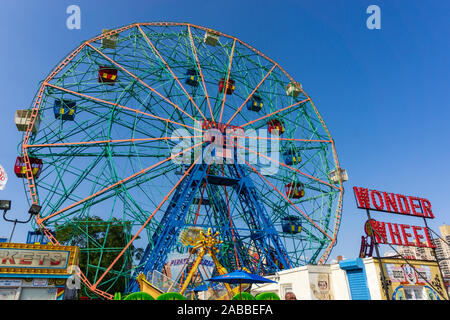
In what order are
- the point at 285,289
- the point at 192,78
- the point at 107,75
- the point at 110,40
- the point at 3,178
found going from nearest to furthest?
the point at 3,178, the point at 285,289, the point at 107,75, the point at 110,40, the point at 192,78

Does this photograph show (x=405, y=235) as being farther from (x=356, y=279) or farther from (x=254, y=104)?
(x=254, y=104)

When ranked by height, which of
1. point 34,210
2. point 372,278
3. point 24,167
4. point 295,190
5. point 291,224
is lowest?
point 372,278

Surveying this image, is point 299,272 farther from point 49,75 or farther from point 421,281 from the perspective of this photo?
point 49,75

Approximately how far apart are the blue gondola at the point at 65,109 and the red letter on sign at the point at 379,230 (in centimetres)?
2010

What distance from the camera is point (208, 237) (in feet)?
55.7

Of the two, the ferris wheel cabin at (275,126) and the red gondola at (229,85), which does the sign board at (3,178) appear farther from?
the ferris wheel cabin at (275,126)

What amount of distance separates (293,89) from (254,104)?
5.34 meters

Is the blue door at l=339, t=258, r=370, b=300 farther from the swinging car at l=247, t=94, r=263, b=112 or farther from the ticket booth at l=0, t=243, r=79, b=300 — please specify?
the swinging car at l=247, t=94, r=263, b=112

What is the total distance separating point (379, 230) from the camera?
16.9 metres

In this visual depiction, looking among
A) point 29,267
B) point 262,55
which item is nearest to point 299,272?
point 29,267

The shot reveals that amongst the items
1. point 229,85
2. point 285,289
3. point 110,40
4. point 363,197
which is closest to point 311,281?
point 285,289

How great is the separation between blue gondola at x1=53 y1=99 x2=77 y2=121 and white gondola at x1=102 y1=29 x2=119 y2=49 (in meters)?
5.32

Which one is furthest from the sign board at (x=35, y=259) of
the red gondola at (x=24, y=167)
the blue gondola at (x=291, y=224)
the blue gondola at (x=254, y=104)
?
the blue gondola at (x=254, y=104)
